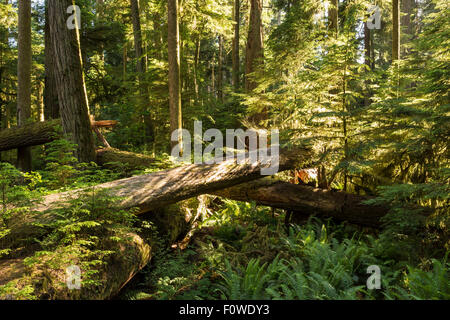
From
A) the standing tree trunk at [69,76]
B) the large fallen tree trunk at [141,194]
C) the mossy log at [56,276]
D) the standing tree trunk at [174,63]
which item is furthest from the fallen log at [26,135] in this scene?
the mossy log at [56,276]

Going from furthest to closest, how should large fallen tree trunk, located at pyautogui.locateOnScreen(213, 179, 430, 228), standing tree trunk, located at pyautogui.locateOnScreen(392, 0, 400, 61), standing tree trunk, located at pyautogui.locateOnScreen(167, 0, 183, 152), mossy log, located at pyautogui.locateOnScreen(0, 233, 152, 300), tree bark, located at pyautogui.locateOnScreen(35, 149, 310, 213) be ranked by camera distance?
standing tree trunk, located at pyautogui.locateOnScreen(392, 0, 400, 61)
standing tree trunk, located at pyautogui.locateOnScreen(167, 0, 183, 152)
large fallen tree trunk, located at pyautogui.locateOnScreen(213, 179, 430, 228)
tree bark, located at pyautogui.locateOnScreen(35, 149, 310, 213)
mossy log, located at pyautogui.locateOnScreen(0, 233, 152, 300)

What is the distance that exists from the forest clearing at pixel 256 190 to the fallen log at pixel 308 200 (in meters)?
0.03

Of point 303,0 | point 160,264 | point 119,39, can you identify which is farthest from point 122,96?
point 160,264

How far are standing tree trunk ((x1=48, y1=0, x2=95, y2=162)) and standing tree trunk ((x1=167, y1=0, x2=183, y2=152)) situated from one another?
2.62 m

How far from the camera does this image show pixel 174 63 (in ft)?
30.0

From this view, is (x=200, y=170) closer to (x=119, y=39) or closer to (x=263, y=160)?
(x=263, y=160)

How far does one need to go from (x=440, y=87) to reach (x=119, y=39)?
1244 cm

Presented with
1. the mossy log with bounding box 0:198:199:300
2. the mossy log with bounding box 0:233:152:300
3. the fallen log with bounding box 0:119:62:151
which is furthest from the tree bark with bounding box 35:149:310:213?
the fallen log with bounding box 0:119:62:151

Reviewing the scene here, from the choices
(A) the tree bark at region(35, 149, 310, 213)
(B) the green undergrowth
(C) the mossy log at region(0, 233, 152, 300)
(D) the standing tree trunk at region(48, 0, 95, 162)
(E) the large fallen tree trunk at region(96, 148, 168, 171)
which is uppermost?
(D) the standing tree trunk at region(48, 0, 95, 162)

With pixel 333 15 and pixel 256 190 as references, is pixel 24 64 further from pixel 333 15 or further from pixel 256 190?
pixel 333 15

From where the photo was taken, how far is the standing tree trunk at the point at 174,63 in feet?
Answer: 29.5

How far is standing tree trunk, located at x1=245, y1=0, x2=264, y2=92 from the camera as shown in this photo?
11562 millimetres

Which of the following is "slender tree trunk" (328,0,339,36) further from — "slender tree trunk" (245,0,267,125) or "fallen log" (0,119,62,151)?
"fallen log" (0,119,62,151)
